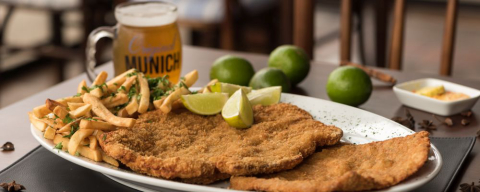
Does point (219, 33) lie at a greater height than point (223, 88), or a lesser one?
lesser

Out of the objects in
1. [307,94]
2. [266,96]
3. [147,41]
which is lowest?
[307,94]

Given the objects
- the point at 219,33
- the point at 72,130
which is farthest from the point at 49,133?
the point at 219,33

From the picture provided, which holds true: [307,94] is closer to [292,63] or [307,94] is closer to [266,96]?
[292,63]

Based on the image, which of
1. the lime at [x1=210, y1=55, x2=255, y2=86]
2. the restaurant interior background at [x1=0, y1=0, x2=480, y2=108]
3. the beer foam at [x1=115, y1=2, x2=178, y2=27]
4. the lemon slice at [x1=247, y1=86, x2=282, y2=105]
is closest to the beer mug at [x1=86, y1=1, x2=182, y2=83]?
the beer foam at [x1=115, y1=2, x2=178, y2=27]

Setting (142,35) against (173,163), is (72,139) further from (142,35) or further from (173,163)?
(142,35)

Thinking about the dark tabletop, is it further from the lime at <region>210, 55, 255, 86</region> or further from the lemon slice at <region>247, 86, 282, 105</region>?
the lemon slice at <region>247, 86, 282, 105</region>

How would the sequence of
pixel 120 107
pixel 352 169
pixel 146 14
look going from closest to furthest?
1. pixel 352 169
2. pixel 120 107
3. pixel 146 14

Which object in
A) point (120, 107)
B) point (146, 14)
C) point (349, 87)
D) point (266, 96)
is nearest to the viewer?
point (120, 107)
